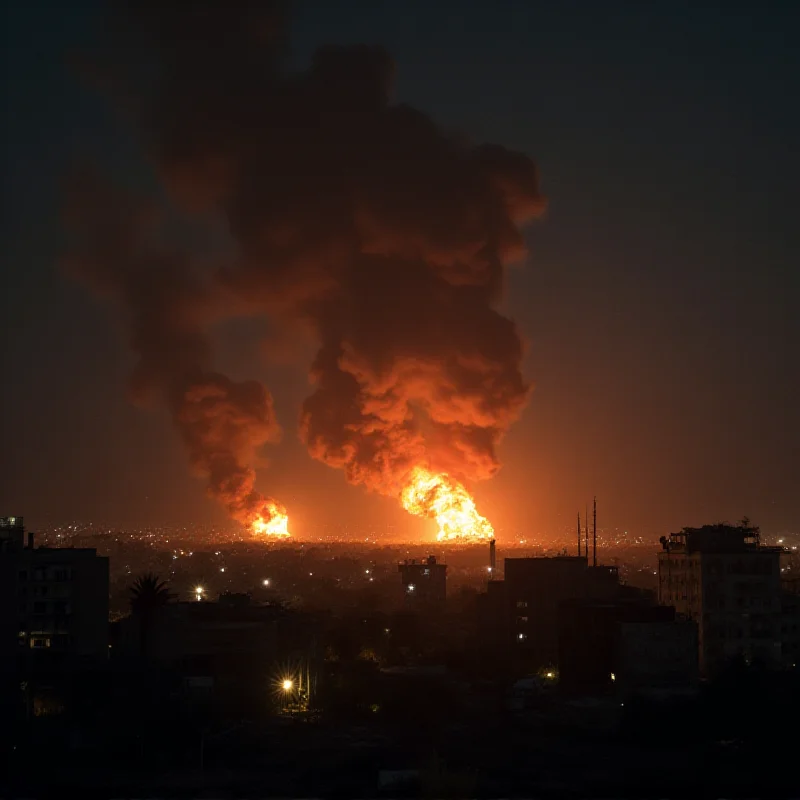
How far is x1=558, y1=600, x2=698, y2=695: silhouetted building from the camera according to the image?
6247cm

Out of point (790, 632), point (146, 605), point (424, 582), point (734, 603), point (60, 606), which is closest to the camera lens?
point (146, 605)

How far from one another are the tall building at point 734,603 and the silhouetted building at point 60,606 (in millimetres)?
33465

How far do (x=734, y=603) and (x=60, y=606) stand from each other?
127ft

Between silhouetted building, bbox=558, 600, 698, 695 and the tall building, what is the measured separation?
582cm

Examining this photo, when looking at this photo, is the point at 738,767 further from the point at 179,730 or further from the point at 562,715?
the point at 179,730

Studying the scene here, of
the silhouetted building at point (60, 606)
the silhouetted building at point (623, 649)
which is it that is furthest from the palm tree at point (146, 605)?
the silhouetted building at point (623, 649)

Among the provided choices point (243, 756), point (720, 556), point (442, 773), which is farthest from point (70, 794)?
point (720, 556)

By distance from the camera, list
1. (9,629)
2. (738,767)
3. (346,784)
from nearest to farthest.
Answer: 1. (346,784)
2. (738,767)
3. (9,629)

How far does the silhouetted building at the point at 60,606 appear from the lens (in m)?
63.9

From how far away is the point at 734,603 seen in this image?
243 ft

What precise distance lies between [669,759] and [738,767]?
303 cm

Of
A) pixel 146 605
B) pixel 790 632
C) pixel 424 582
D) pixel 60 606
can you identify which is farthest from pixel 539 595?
pixel 424 582

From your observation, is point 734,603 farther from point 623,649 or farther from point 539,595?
point 539,595

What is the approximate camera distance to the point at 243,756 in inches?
2009
